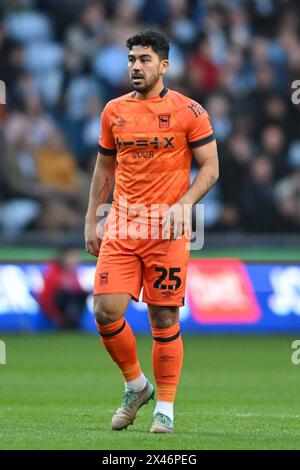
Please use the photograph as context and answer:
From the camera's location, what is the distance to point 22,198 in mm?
15820

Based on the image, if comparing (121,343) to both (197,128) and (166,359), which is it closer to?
(166,359)

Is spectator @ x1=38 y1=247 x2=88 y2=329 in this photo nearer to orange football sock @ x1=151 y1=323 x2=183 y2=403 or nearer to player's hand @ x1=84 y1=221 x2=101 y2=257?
player's hand @ x1=84 y1=221 x2=101 y2=257

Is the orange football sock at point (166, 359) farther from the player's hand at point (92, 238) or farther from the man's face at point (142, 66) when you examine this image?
the man's face at point (142, 66)

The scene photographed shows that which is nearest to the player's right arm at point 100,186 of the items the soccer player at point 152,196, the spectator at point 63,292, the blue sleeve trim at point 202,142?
the soccer player at point 152,196

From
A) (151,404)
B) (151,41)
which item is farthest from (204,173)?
(151,404)

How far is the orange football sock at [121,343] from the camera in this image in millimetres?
7453

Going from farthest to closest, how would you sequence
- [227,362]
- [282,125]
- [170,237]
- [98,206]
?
[282,125] < [227,362] < [98,206] < [170,237]

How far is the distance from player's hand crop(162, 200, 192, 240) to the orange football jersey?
235 millimetres

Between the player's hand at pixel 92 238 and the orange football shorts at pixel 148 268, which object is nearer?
the orange football shorts at pixel 148 268

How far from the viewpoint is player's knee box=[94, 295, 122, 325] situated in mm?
7379

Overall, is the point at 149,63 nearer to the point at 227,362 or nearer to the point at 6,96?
the point at 227,362

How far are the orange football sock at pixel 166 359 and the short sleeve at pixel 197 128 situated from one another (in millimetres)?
1125

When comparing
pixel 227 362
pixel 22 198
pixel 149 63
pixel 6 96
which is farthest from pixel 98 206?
pixel 6 96
